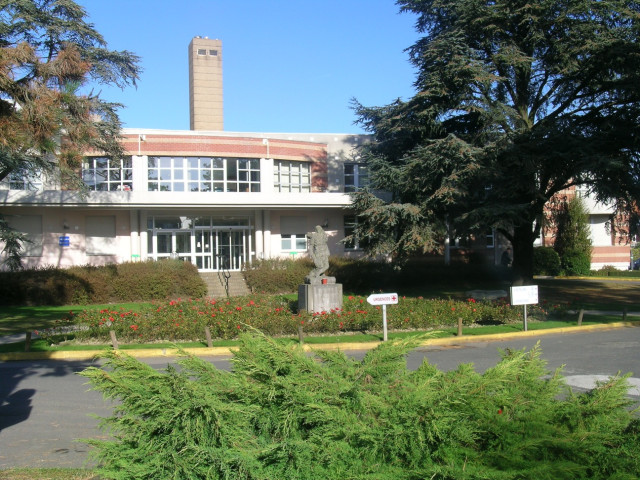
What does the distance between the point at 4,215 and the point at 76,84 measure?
24.6 meters

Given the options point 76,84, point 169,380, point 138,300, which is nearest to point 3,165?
point 138,300

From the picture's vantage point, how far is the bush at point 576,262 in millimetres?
38094

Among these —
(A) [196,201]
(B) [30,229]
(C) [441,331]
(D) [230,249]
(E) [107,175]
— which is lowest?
(C) [441,331]

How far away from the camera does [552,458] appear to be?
2.53m

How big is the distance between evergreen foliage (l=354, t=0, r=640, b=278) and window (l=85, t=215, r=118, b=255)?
49.4 ft

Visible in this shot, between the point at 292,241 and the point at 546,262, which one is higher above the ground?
the point at 292,241

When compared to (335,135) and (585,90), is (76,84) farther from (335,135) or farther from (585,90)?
(335,135)

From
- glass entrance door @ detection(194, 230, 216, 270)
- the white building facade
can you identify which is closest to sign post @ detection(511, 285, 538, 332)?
the white building facade

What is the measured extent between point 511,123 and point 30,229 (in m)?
24.8

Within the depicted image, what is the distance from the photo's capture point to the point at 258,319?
15.4 m

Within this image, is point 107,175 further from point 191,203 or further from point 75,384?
point 75,384

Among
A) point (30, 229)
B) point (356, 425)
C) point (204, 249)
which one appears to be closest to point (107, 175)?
point (30, 229)

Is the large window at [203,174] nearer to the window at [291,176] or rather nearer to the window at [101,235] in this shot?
the window at [291,176]

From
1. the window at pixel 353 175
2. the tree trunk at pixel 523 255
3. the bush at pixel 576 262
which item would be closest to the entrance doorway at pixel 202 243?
the window at pixel 353 175
